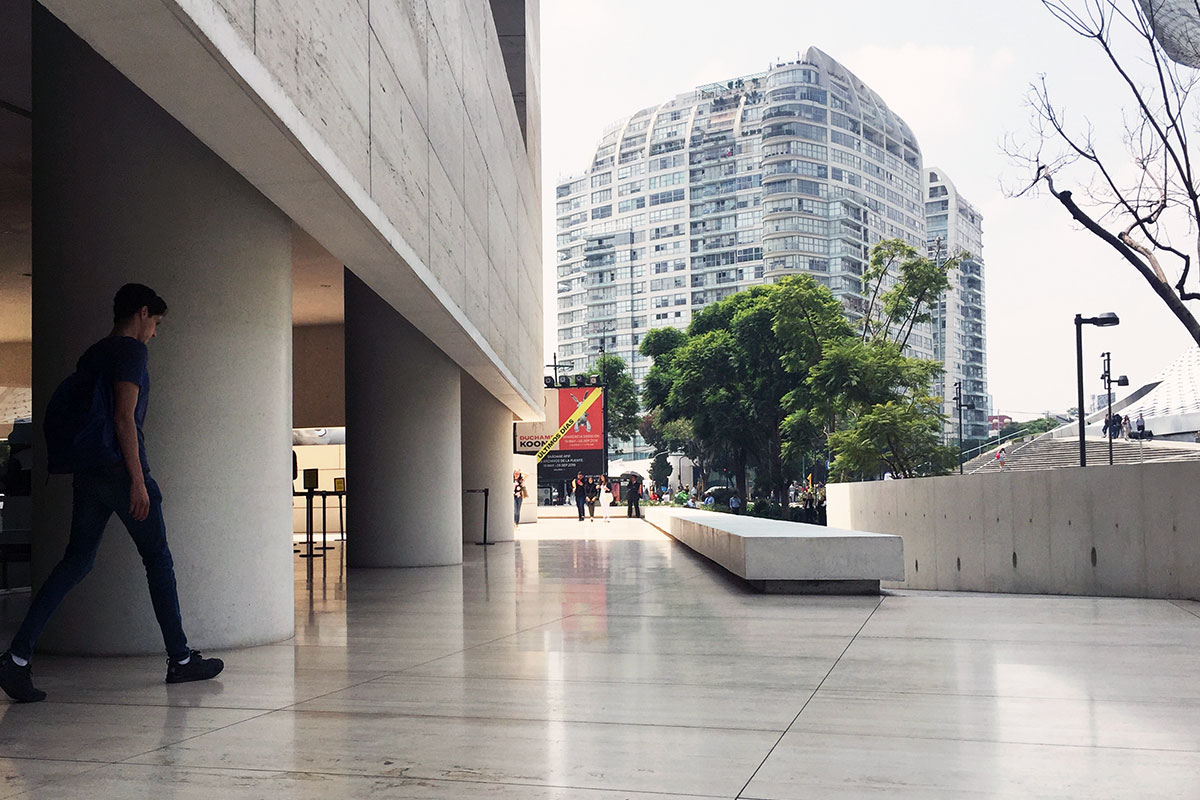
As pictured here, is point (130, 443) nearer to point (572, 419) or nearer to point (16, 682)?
point (16, 682)

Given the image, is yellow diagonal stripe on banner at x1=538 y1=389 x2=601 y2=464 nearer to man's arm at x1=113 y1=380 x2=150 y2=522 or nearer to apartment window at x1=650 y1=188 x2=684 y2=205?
man's arm at x1=113 y1=380 x2=150 y2=522

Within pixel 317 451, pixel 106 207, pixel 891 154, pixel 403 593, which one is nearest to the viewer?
pixel 106 207

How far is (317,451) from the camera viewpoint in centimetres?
3281

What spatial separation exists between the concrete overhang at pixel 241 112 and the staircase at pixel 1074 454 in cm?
2870

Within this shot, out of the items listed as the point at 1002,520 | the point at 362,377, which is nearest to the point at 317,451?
the point at 362,377

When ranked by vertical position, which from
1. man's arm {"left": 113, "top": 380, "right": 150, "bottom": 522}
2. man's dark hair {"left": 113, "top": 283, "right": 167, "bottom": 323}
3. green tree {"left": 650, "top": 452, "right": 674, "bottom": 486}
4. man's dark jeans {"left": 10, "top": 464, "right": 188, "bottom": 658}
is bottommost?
green tree {"left": 650, "top": 452, "right": 674, "bottom": 486}

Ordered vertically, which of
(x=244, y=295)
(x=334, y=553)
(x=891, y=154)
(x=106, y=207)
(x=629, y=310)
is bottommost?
(x=334, y=553)

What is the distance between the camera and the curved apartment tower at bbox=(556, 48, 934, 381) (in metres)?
150

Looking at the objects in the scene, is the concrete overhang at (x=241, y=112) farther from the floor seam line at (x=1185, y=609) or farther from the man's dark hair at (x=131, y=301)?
the floor seam line at (x=1185, y=609)

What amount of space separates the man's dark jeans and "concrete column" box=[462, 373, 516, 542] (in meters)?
18.9

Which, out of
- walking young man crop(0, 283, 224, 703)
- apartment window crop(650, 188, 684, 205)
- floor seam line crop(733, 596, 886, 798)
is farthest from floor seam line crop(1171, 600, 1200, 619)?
apartment window crop(650, 188, 684, 205)

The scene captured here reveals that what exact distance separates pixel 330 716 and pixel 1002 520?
13.0 meters

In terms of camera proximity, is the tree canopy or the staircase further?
the staircase

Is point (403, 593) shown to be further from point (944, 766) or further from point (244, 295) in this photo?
point (944, 766)
